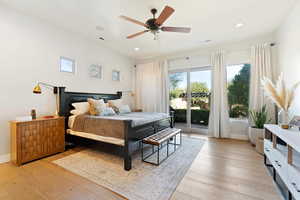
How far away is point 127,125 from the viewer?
6.97 ft

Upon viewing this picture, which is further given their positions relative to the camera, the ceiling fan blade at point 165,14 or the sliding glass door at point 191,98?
the sliding glass door at point 191,98

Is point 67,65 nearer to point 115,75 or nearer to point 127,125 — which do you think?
point 115,75

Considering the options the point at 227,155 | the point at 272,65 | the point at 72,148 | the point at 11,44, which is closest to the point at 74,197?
the point at 72,148

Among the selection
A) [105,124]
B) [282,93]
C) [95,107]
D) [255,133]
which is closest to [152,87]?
[95,107]

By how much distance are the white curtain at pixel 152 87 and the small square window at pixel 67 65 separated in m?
2.60

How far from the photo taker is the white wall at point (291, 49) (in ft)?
7.43

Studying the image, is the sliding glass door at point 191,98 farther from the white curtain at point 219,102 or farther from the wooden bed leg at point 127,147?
the wooden bed leg at point 127,147

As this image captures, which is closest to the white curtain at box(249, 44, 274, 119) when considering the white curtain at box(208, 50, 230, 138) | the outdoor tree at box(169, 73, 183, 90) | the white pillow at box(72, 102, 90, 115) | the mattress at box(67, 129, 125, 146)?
the white curtain at box(208, 50, 230, 138)

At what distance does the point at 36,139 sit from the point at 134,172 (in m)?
1.97

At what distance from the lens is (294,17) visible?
237cm

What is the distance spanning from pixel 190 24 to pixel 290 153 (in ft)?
9.39

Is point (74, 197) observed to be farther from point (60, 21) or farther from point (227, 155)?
point (60, 21)

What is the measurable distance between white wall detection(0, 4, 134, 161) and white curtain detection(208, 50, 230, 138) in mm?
3849

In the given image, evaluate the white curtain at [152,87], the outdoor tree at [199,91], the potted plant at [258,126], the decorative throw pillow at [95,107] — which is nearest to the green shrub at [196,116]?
the outdoor tree at [199,91]
